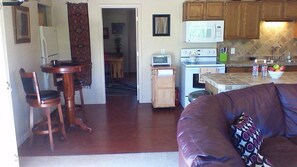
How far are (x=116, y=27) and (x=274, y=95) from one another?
7.63 meters

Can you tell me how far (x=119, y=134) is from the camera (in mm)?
4086

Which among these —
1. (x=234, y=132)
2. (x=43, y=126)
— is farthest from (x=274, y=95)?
(x=43, y=126)

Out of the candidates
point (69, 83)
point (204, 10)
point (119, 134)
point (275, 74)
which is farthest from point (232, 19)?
point (69, 83)

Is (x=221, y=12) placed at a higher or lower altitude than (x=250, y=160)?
higher

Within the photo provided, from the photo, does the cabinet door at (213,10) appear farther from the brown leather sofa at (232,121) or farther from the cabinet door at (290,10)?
the brown leather sofa at (232,121)

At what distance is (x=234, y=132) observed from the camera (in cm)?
211

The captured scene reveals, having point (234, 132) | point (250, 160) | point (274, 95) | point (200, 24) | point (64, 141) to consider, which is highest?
point (200, 24)

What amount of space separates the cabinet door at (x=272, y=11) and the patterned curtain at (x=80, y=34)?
3579 millimetres

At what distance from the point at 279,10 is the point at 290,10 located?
0.73 feet

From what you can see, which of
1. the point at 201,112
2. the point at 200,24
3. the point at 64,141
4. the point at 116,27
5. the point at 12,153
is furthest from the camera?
the point at 116,27

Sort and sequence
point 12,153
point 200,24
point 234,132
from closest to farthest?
point 234,132 < point 12,153 < point 200,24

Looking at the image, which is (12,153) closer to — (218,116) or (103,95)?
(218,116)

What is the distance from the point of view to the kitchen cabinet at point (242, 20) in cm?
525

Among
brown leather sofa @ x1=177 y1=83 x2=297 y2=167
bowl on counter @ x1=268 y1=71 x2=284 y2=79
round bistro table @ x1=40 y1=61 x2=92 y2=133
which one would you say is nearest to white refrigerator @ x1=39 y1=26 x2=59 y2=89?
round bistro table @ x1=40 y1=61 x2=92 y2=133
